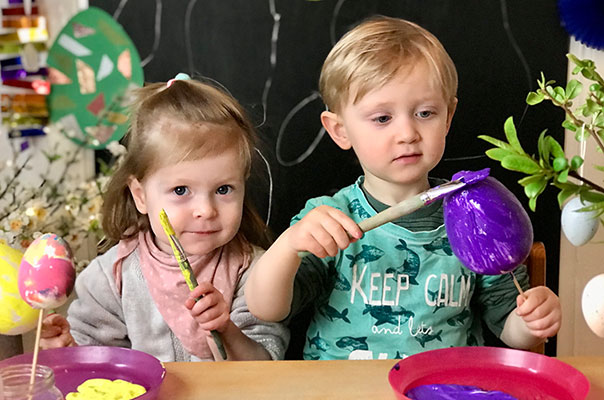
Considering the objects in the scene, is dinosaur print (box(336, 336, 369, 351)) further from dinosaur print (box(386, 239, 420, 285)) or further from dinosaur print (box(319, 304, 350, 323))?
dinosaur print (box(386, 239, 420, 285))

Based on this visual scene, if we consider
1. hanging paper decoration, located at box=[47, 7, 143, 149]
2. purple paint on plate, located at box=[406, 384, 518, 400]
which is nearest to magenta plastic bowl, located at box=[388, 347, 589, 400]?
purple paint on plate, located at box=[406, 384, 518, 400]

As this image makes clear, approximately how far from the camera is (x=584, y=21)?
186 cm

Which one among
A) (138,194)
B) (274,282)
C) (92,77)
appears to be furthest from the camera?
(92,77)

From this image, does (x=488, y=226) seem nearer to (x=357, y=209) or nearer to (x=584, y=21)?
(x=357, y=209)

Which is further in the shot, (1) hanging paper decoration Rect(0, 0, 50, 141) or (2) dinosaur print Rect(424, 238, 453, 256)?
(1) hanging paper decoration Rect(0, 0, 50, 141)

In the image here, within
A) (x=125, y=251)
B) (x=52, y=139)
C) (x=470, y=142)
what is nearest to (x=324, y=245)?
(x=125, y=251)

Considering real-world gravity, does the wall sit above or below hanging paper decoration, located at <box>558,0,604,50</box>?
below

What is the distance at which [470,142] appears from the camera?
1.96m

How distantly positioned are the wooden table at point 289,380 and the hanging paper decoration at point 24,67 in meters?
1.15

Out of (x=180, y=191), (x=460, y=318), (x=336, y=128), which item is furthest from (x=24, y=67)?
(x=460, y=318)

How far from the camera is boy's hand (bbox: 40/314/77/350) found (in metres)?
1.45

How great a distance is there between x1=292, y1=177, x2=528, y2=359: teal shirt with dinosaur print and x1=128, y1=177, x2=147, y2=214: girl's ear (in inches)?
15.1

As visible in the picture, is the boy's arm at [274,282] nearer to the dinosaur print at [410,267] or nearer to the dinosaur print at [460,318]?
the dinosaur print at [410,267]

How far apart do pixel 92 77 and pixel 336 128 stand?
32.2 inches
